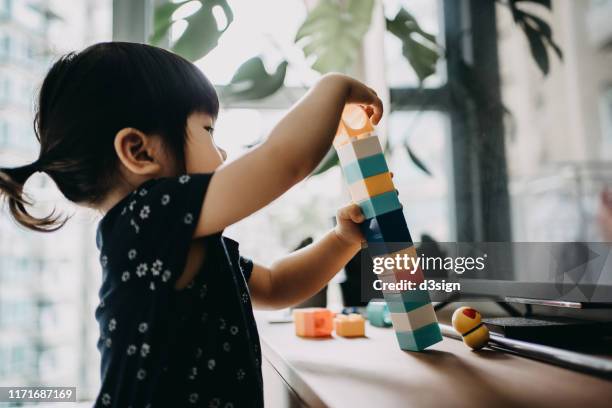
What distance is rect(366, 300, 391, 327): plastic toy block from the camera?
95cm

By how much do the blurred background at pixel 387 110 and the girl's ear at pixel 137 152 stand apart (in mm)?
263

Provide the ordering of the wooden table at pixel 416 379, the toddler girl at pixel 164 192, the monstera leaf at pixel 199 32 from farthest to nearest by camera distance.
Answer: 1. the monstera leaf at pixel 199 32
2. the toddler girl at pixel 164 192
3. the wooden table at pixel 416 379

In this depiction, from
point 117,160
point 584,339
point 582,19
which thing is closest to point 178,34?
point 117,160

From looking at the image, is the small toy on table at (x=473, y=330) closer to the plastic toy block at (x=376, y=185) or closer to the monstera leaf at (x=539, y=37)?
the plastic toy block at (x=376, y=185)

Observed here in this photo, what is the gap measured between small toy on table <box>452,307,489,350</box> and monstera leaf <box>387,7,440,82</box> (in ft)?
2.09

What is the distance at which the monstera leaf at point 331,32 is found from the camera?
1.24m

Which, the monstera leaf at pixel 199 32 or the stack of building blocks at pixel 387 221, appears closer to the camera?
the stack of building blocks at pixel 387 221

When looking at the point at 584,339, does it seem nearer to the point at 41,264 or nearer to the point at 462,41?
the point at 462,41

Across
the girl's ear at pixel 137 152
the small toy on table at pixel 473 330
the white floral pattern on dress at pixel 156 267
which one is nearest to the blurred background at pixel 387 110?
the small toy on table at pixel 473 330

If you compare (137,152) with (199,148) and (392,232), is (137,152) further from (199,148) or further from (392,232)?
(392,232)

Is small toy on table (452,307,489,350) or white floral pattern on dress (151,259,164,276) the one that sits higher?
white floral pattern on dress (151,259,164,276)

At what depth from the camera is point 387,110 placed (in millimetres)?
1245

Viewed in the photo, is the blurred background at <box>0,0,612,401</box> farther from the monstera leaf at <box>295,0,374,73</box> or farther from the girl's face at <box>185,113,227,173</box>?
the girl's face at <box>185,113,227,173</box>

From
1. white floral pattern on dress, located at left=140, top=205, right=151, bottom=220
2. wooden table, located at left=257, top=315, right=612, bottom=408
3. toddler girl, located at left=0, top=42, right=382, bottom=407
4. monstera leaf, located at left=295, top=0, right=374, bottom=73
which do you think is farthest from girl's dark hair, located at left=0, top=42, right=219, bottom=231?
monstera leaf, located at left=295, top=0, right=374, bottom=73
